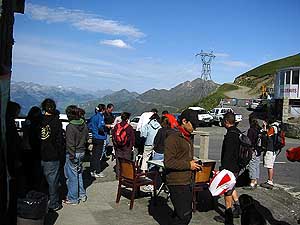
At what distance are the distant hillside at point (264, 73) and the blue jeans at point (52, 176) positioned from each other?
250 ft

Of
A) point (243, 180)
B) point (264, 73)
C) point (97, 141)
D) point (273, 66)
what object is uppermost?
point (273, 66)

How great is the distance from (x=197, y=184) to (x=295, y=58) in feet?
315

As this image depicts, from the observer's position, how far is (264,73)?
88.8 metres

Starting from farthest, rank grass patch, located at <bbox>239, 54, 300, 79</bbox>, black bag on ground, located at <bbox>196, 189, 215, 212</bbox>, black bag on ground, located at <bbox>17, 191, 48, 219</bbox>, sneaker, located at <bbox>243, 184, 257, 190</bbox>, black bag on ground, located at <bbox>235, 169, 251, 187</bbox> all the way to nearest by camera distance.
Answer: grass patch, located at <bbox>239, 54, 300, 79</bbox>, black bag on ground, located at <bbox>235, 169, 251, 187</bbox>, sneaker, located at <bbox>243, 184, 257, 190</bbox>, black bag on ground, located at <bbox>196, 189, 215, 212</bbox>, black bag on ground, located at <bbox>17, 191, 48, 219</bbox>

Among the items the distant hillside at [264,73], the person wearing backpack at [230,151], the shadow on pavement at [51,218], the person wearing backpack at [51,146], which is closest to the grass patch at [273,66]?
the distant hillside at [264,73]

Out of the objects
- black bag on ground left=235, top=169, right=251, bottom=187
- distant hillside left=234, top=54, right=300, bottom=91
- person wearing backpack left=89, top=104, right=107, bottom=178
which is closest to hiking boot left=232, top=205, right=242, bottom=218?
black bag on ground left=235, top=169, right=251, bottom=187

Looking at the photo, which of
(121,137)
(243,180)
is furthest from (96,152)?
(243,180)

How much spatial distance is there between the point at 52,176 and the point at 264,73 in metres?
87.2

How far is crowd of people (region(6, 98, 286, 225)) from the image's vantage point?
200 inches

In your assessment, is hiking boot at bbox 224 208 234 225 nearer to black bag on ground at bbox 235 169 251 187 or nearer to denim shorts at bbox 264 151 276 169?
black bag on ground at bbox 235 169 251 187

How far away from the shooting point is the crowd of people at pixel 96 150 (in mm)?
5070

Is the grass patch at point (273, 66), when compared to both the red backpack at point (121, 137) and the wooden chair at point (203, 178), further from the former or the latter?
the wooden chair at point (203, 178)

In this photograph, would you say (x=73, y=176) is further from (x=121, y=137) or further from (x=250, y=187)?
(x=250, y=187)

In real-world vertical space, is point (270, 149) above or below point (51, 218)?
above
